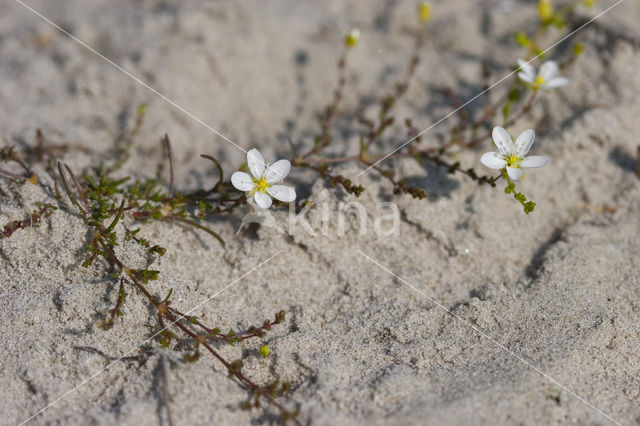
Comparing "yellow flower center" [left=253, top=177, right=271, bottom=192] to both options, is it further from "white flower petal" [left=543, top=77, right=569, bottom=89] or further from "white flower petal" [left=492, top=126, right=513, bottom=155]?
"white flower petal" [left=543, top=77, right=569, bottom=89]

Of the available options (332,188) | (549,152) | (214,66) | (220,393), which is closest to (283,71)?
(214,66)

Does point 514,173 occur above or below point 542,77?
below

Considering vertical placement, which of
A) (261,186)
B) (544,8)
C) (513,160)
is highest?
(544,8)

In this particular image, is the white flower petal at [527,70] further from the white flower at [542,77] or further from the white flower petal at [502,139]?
the white flower petal at [502,139]

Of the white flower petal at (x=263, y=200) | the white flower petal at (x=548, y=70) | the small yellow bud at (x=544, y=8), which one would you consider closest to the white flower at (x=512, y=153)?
the white flower petal at (x=548, y=70)

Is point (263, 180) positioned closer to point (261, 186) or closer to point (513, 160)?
point (261, 186)

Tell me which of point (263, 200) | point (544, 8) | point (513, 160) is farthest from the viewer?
point (544, 8)

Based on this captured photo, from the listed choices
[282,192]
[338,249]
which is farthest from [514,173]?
[282,192]
